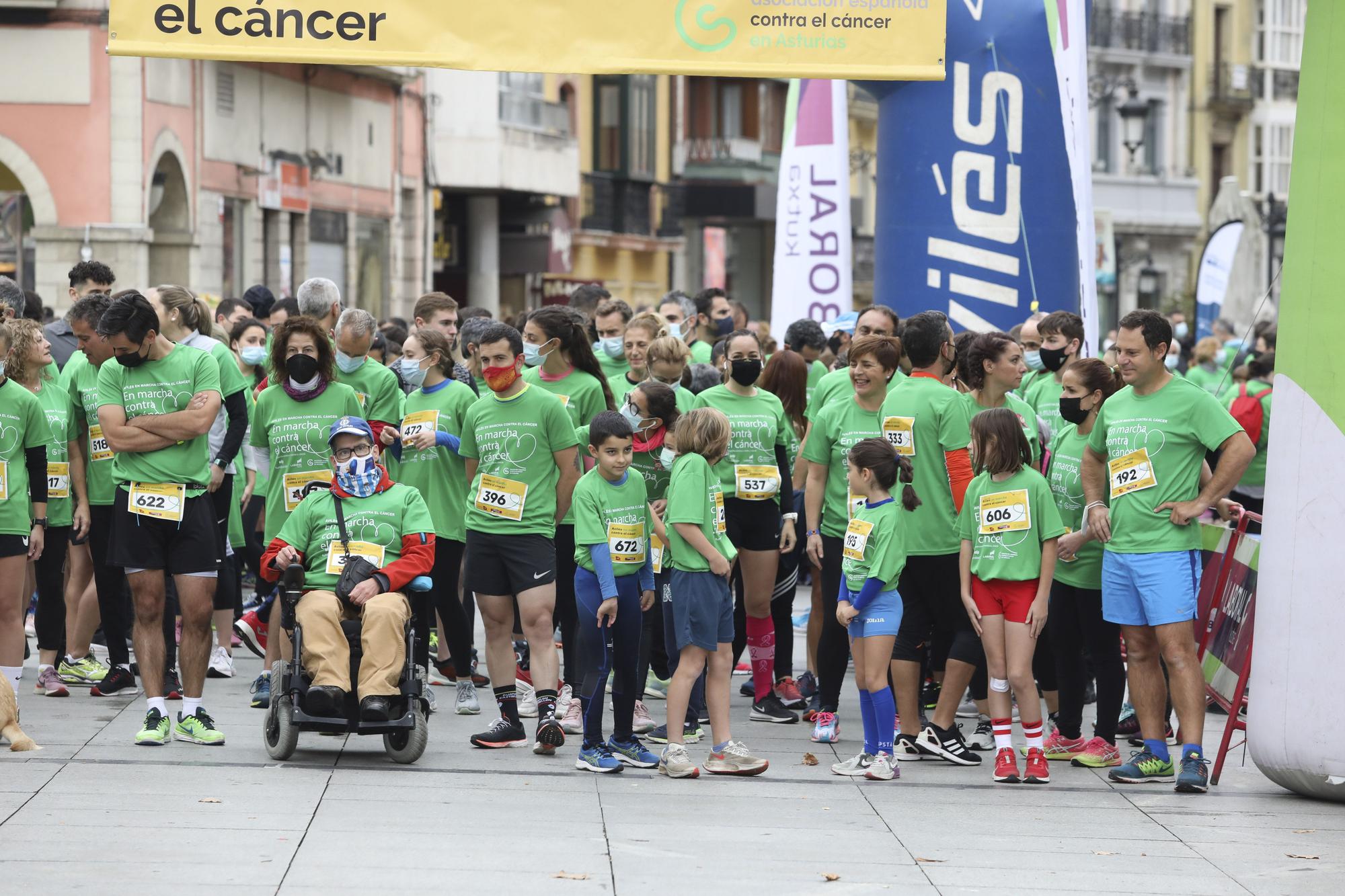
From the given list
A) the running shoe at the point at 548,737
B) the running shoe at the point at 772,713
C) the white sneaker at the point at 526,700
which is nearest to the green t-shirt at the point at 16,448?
the white sneaker at the point at 526,700

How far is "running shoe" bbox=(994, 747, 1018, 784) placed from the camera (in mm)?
8867

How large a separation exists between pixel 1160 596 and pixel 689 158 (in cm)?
4411

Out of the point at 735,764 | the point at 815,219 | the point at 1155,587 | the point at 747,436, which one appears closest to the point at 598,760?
the point at 735,764

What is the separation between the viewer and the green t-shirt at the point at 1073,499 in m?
9.35

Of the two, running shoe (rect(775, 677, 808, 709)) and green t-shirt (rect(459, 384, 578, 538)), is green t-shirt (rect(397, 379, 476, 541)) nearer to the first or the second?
green t-shirt (rect(459, 384, 578, 538))

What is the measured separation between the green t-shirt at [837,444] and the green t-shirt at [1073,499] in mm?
838

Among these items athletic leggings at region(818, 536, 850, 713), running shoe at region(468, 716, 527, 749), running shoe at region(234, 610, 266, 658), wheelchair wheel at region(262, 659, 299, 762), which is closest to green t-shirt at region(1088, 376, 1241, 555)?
athletic leggings at region(818, 536, 850, 713)

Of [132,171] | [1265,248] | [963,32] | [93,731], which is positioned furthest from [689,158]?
[93,731]

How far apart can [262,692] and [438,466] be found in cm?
141

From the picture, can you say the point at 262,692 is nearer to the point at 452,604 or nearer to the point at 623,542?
Answer: the point at 452,604

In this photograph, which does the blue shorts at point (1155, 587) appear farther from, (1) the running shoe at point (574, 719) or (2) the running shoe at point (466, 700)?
(2) the running shoe at point (466, 700)

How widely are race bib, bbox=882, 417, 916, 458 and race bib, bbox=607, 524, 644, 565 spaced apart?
1439 mm

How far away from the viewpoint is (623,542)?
29.1ft

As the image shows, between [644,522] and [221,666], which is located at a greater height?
[644,522]
